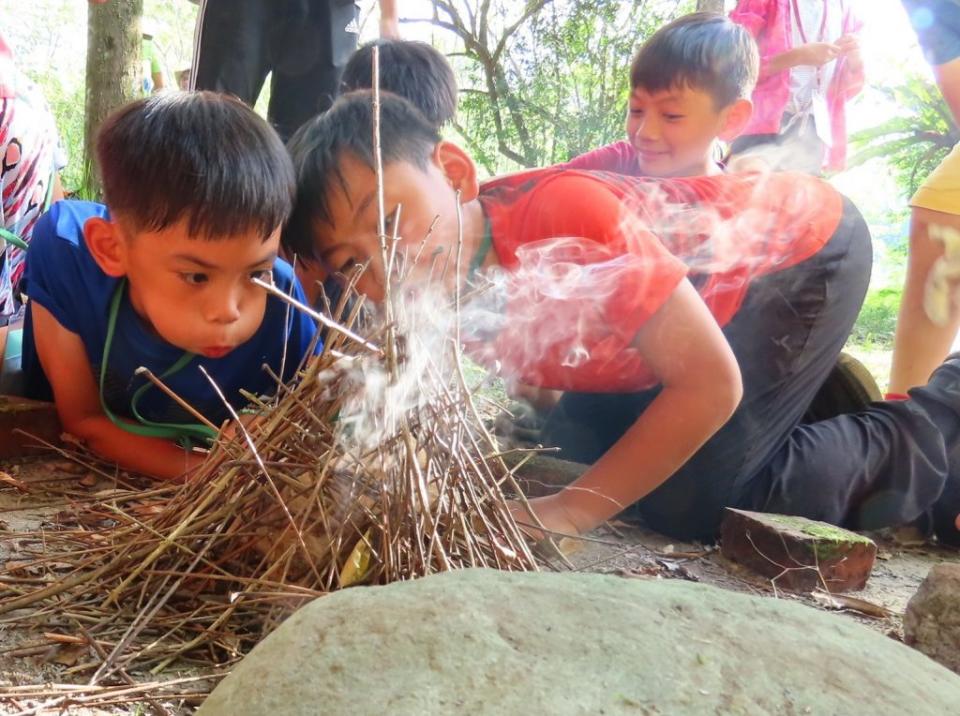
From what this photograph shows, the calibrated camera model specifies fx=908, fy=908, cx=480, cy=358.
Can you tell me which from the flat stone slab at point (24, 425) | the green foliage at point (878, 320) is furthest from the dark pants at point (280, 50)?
the green foliage at point (878, 320)

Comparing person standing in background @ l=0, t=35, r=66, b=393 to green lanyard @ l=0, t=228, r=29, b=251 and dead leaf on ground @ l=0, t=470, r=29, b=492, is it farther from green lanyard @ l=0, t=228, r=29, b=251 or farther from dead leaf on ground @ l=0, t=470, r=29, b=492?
dead leaf on ground @ l=0, t=470, r=29, b=492

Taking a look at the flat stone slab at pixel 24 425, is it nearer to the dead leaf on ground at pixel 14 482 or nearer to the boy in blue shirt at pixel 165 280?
the boy in blue shirt at pixel 165 280

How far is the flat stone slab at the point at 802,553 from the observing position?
1.96 metres

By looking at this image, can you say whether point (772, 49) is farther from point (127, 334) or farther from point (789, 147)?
point (127, 334)

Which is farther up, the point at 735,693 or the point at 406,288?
the point at 406,288

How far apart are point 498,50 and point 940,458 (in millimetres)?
5716

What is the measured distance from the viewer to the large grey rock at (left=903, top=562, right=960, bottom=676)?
1.56 meters

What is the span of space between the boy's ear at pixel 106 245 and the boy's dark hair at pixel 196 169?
7 centimetres

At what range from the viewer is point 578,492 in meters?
2.08

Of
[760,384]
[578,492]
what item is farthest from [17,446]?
[760,384]

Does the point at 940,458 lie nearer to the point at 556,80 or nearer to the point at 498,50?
the point at 556,80

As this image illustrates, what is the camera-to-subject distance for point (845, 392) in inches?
119

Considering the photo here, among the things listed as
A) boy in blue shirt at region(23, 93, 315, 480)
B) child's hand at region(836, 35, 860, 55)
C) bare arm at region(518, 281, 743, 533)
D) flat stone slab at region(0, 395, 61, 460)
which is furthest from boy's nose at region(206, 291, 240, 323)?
child's hand at region(836, 35, 860, 55)

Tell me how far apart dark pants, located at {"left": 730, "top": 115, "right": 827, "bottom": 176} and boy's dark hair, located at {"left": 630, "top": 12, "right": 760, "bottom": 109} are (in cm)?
32
